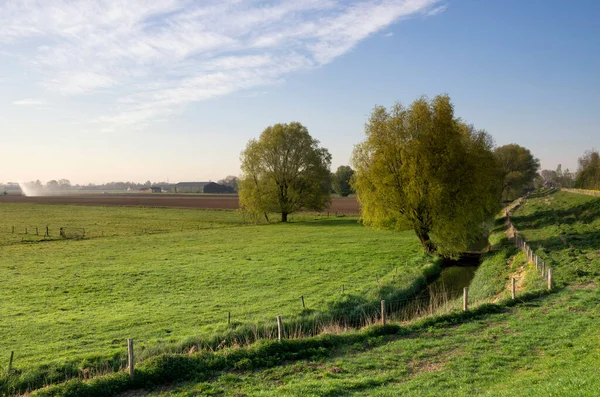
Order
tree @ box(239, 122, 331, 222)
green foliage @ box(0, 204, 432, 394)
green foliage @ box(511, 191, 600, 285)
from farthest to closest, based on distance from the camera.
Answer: tree @ box(239, 122, 331, 222)
green foliage @ box(511, 191, 600, 285)
green foliage @ box(0, 204, 432, 394)

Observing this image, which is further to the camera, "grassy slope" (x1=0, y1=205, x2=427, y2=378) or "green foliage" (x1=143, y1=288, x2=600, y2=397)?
"grassy slope" (x1=0, y1=205, x2=427, y2=378)

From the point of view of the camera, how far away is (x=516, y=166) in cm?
10975

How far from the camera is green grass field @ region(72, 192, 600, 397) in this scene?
11.1 m

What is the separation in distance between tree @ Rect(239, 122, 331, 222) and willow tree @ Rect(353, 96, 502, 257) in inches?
1306

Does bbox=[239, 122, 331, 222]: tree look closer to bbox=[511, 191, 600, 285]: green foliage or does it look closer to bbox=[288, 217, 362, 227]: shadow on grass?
bbox=[288, 217, 362, 227]: shadow on grass

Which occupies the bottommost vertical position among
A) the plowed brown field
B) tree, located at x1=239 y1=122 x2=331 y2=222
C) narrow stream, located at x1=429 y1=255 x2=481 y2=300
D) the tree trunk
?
narrow stream, located at x1=429 y1=255 x2=481 y2=300

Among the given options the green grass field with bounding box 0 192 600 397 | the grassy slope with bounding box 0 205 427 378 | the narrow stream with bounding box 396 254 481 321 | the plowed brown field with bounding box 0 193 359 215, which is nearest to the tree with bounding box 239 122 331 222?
the grassy slope with bounding box 0 205 427 378

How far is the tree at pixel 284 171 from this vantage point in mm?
72062

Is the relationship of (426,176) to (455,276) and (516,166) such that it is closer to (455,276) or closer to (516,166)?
(455,276)

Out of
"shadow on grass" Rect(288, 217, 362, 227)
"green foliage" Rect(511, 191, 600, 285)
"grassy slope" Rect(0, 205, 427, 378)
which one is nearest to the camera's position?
"grassy slope" Rect(0, 205, 427, 378)

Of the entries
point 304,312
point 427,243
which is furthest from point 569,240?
point 304,312

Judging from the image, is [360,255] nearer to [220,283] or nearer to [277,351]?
[220,283]

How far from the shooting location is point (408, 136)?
125ft

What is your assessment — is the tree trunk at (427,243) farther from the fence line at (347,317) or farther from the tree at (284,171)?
the tree at (284,171)
